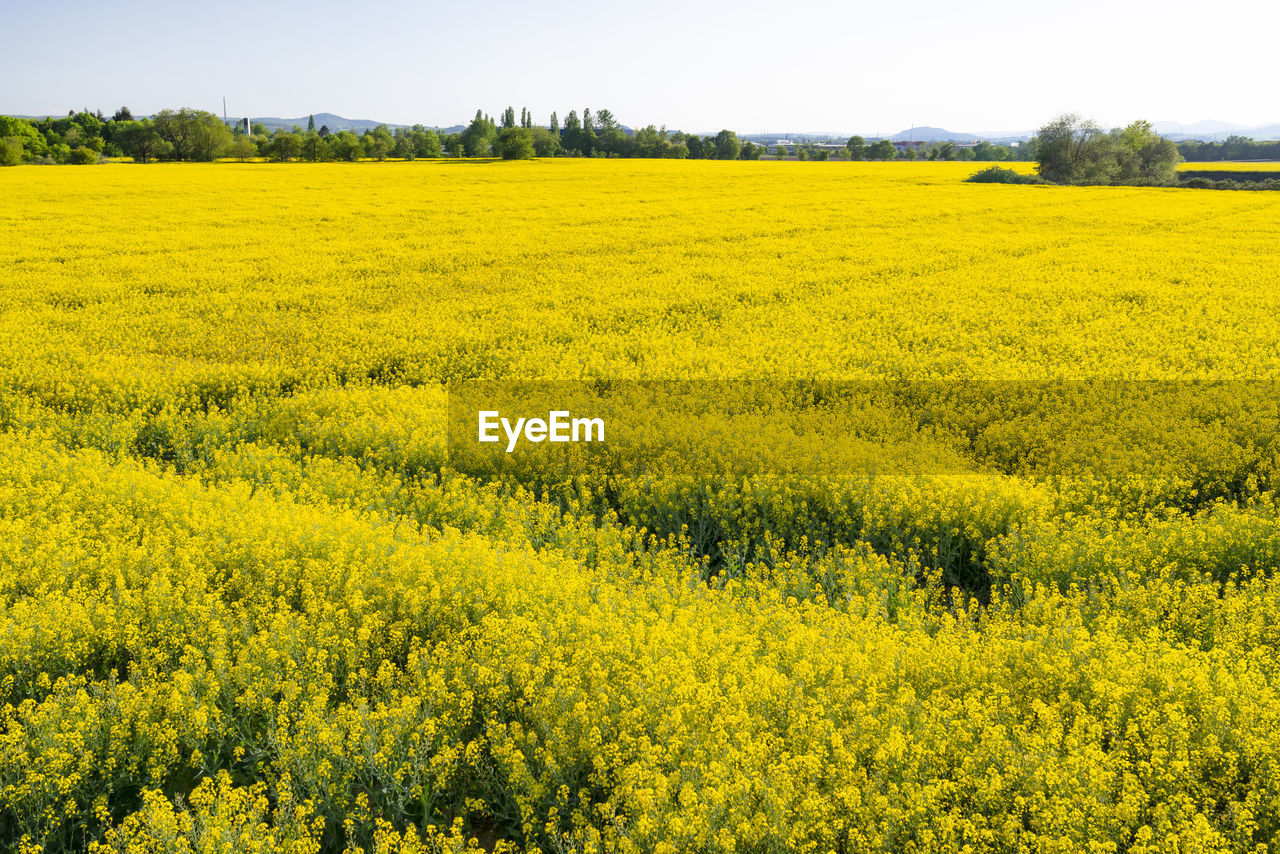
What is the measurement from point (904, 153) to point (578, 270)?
110 m

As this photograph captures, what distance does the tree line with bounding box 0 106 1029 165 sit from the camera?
67438 mm

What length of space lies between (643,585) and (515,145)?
6622 cm

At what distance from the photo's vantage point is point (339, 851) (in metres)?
4.09

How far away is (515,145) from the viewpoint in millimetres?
66562

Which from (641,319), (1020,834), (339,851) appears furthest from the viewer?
(641,319)

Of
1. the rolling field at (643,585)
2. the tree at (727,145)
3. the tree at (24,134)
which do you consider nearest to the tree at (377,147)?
the tree at (24,134)

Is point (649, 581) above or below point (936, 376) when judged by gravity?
below

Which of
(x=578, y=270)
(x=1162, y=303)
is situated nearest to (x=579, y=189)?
(x=578, y=270)

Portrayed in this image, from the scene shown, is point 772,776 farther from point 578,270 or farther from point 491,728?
point 578,270

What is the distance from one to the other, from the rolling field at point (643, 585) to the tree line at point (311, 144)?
58.1 metres

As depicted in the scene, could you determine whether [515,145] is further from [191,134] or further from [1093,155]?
[1093,155]

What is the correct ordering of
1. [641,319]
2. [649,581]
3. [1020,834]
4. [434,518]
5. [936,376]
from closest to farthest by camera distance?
1. [1020,834]
2. [649,581]
3. [434,518]
4. [936,376]
5. [641,319]

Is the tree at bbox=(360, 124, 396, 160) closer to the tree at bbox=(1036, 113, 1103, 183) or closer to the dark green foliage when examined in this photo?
the dark green foliage

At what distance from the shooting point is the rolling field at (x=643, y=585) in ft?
12.7
